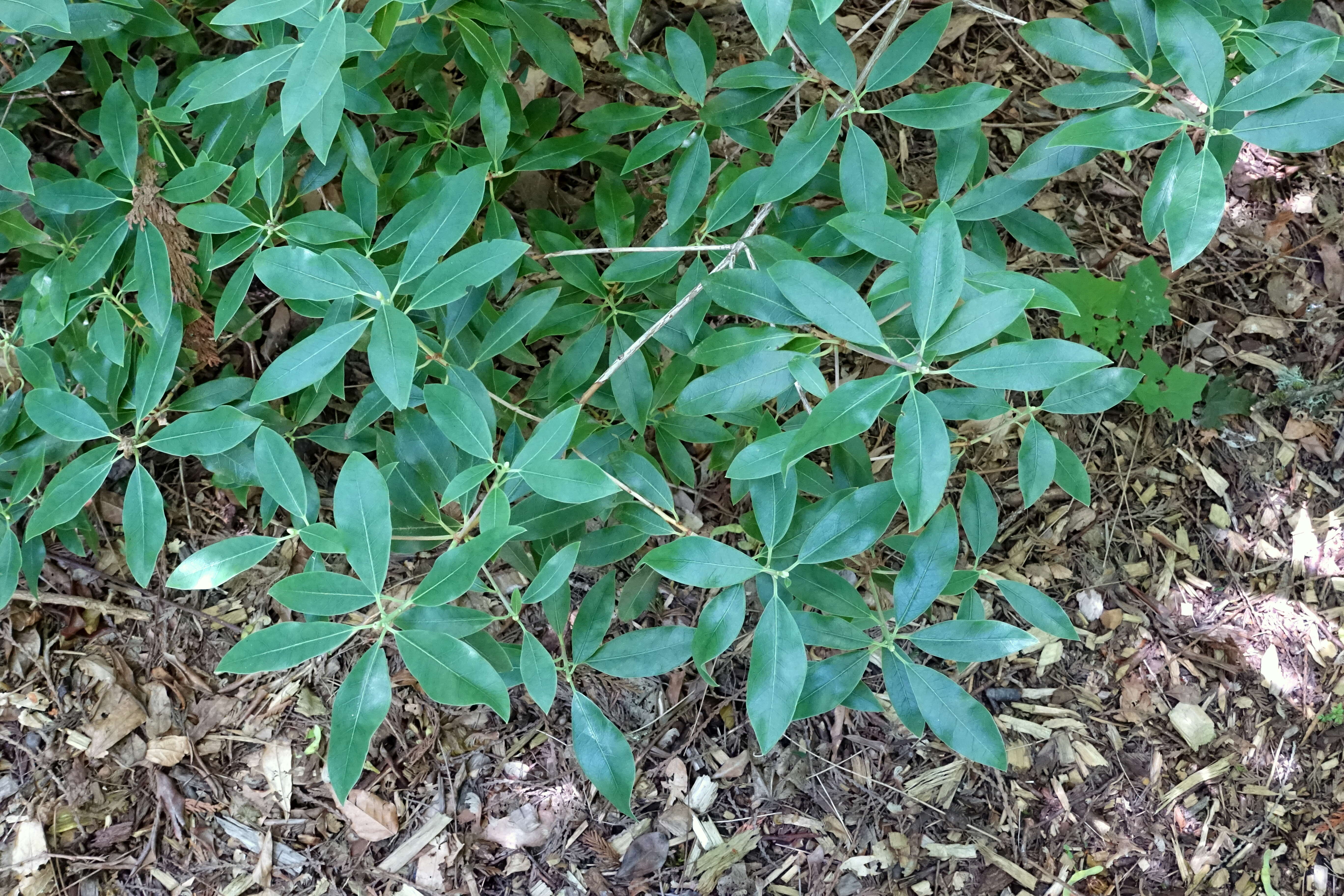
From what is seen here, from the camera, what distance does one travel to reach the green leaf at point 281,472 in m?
1.22

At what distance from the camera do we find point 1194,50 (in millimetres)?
1065

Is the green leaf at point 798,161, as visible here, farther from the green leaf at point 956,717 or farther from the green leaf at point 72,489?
the green leaf at point 72,489

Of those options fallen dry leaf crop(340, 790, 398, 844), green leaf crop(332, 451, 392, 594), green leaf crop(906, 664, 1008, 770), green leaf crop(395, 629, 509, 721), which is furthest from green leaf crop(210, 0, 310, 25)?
fallen dry leaf crop(340, 790, 398, 844)

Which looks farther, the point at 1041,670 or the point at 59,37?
the point at 1041,670

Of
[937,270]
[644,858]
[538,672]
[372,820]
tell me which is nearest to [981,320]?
[937,270]

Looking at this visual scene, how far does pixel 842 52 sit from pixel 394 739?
1884 mm

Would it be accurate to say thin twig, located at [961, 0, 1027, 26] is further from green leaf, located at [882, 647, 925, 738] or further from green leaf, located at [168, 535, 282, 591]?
green leaf, located at [168, 535, 282, 591]

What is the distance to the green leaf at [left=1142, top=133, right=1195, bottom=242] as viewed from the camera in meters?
1.07

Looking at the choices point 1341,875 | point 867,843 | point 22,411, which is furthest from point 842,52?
point 1341,875

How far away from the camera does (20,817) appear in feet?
6.69

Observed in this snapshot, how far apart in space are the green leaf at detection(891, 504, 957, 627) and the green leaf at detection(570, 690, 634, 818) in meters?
0.46

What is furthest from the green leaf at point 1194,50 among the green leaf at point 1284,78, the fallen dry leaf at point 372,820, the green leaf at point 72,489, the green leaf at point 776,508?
the fallen dry leaf at point 372,820

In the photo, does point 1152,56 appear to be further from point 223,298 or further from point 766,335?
point 223,298

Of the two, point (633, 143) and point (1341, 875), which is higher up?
point (633, 143)
